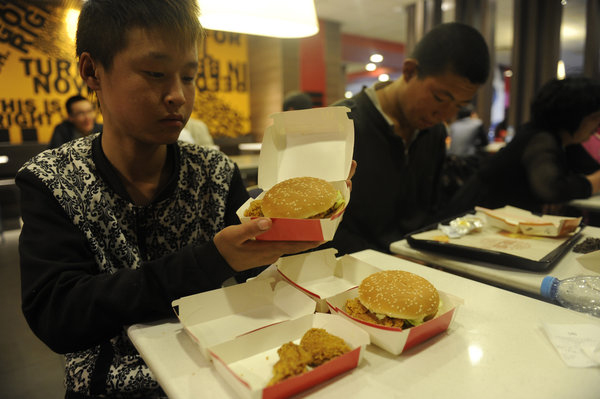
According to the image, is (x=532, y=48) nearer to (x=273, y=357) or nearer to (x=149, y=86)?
(x=149, y=86)

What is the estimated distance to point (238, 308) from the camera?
3.08ft

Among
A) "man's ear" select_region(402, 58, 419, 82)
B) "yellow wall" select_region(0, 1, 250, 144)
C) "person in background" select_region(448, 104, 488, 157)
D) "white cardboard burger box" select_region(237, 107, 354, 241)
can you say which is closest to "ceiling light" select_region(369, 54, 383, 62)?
"yellow wall" select_region(0, 1, 250, 144)

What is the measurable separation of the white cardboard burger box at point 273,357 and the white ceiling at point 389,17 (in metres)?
7.61

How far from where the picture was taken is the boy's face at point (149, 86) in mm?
1000

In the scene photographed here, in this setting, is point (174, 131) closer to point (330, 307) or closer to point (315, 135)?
point (315, 135)

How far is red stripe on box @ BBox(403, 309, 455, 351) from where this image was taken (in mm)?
772

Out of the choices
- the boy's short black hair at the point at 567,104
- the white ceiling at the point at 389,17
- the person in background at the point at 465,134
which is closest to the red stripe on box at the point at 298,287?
the boy's short black hair at the point at 567,104

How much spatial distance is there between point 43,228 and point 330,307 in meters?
0.74

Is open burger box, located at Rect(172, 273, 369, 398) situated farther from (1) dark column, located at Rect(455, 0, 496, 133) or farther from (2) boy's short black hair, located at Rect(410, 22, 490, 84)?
(1) dark column, located at Rect(455, 0, 496, 133)

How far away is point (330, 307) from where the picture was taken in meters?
0.86

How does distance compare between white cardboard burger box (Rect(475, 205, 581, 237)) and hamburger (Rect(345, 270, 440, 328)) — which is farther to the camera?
white cardboard burger box (Rect(475, 205, 581, 237))

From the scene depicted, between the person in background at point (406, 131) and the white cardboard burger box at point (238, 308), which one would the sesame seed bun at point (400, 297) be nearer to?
the white cardboard burger box at point (238, 308)

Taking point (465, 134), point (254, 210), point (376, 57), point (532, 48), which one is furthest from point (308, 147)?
point (376, 57)

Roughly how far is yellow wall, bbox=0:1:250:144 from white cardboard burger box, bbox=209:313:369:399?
163 inches
